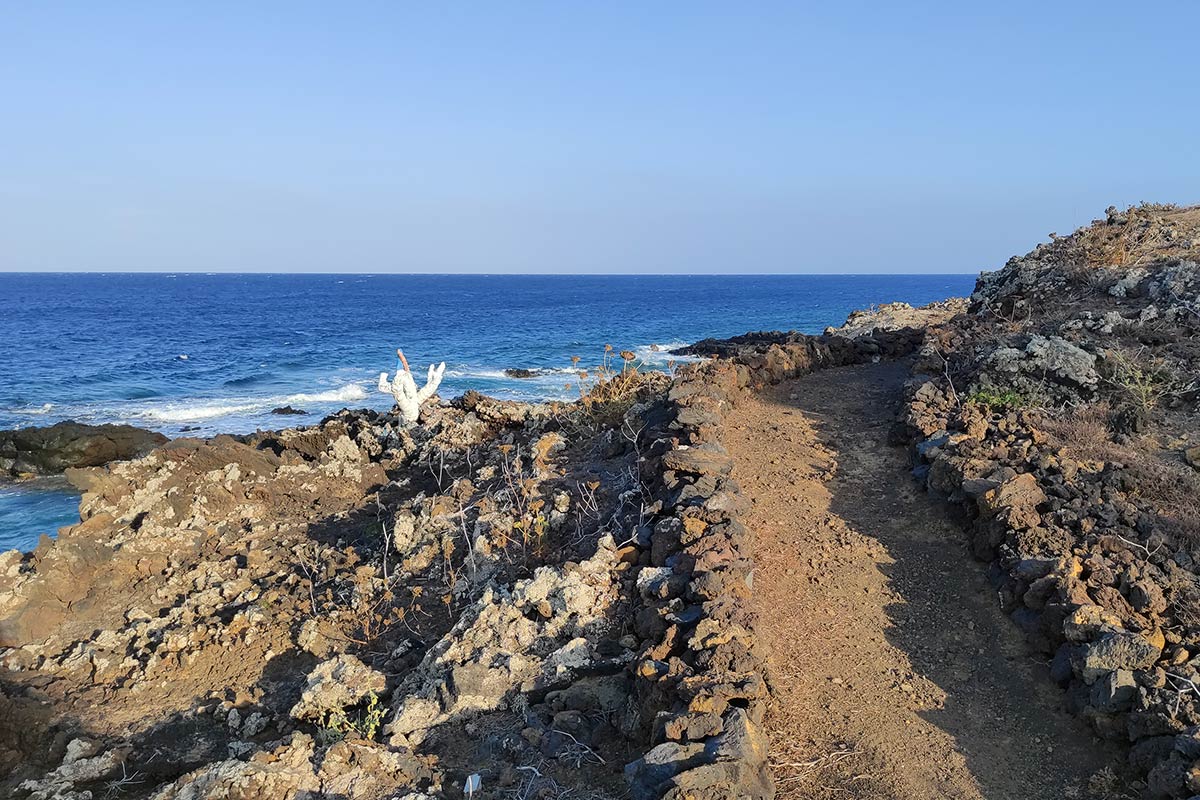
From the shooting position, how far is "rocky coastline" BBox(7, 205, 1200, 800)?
4.14 metres

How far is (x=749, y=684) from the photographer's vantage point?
13.3ft

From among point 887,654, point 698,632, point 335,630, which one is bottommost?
point 335,630

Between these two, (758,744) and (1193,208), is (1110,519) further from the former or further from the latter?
(1193,208)

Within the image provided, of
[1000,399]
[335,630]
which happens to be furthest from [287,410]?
[1000,399]

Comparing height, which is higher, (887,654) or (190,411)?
(887,654)

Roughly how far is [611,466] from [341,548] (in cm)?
275

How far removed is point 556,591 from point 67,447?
1787 centimetres

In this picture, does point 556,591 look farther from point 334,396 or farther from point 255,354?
point 255,354

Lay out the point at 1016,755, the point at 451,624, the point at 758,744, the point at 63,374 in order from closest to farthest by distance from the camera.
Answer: the point at 758,744 < the point at 1016,755 < the point at 451,624 < the point at 63,374

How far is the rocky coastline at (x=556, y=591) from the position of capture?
4141 millimetres

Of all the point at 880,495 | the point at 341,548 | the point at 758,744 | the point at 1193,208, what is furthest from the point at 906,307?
the point at 758,744

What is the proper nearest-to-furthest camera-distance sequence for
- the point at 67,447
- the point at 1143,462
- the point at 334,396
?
the point at 1143,462
the point at 67,447
the point at 334,396

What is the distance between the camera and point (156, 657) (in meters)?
6.21

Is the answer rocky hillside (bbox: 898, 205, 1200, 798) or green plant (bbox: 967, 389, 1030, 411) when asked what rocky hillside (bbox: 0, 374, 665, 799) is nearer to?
rocky hillside (bbox: 898, 205, 1200, 798)
